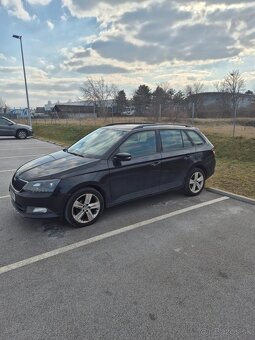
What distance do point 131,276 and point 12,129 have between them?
56.3ft

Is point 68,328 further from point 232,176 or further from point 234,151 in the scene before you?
point 234,151

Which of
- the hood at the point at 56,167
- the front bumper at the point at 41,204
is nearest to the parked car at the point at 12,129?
the hood at the point at 56,167

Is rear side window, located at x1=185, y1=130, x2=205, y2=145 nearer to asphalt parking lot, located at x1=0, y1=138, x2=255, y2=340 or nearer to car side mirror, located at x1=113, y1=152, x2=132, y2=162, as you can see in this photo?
asphalt parking lot, located at x1=0, y1=138, x2=255, y2=340

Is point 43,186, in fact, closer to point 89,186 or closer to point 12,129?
point 89,186

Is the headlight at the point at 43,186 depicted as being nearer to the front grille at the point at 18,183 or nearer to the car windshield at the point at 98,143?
the front grille at the point at 18,183

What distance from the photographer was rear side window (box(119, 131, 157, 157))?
459 centimetres

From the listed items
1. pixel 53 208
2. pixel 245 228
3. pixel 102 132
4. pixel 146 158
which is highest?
pixel 102 132

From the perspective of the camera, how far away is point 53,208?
3.85 meters

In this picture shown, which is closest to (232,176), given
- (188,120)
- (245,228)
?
(245,228)

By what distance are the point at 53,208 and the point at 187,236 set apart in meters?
1.94

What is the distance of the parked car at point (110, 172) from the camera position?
12.7ft

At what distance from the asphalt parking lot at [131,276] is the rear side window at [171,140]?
129 centimetres

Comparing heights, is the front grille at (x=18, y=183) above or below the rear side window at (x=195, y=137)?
below

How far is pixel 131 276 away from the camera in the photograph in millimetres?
2920
